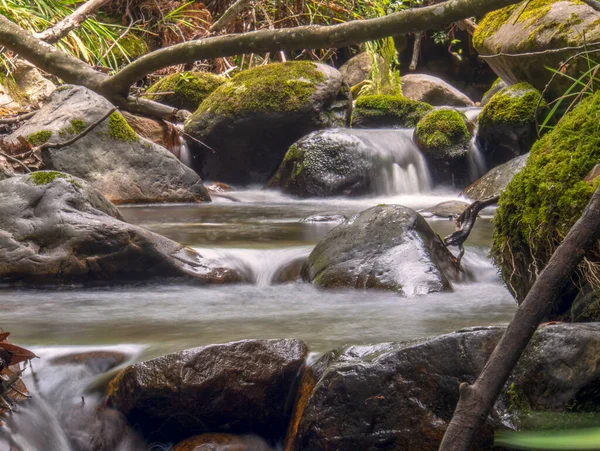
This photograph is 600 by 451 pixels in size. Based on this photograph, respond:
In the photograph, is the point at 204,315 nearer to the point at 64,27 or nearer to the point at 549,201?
the point at 549,201

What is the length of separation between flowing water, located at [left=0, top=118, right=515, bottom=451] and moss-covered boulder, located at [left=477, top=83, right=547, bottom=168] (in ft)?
11.2

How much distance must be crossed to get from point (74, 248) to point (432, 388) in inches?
109

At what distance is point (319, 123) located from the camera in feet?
32.0

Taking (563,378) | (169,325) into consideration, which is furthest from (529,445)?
(169,325)

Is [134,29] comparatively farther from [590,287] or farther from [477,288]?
[590,287]

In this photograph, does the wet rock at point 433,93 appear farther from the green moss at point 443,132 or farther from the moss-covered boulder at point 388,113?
the green moss at point 443,132

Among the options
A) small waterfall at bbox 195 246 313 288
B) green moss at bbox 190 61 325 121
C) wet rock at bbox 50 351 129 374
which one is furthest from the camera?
green moss at bbox 190 61 325 121

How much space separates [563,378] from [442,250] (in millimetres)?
2459

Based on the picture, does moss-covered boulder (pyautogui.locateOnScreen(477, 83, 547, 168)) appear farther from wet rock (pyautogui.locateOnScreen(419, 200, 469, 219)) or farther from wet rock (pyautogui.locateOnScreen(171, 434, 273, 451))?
wet rock (pyautogui.locateOnScreen(171, 434, 273, 451))

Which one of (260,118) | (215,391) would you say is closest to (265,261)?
(215,391)

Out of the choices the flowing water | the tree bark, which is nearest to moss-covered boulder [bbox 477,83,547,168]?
the flowing water

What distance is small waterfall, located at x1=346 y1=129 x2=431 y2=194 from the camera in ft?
29.7

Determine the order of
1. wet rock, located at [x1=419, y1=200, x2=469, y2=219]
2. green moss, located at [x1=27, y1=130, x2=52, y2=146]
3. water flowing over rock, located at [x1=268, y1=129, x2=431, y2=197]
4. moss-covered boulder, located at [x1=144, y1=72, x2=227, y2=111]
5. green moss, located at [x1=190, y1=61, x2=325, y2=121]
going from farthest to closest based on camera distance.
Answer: moss-covered boulder, located at [x1=144, y1=72, x2=227, y2=111] → green moss, located at [x1=190, y1=61, x2=325, y2=121] → water flowing over rock, located at [x1=268, y1=129, x2=431, y2=197] → green moss, located at [x1=27, y1=130, x2=52, y2=146] → wet rock, located at [x1=419, y1=200, x2=469, y2=219]

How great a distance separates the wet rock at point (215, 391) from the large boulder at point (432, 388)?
323 mm
